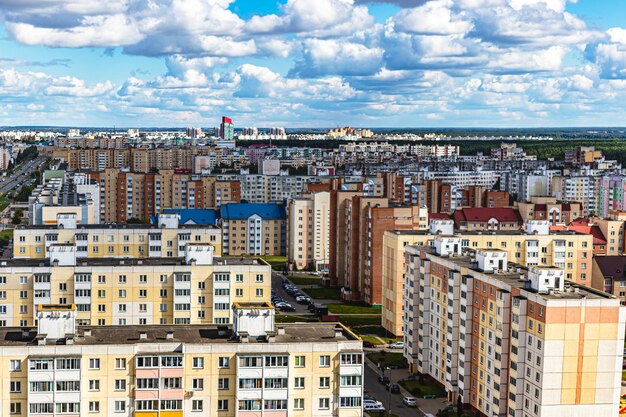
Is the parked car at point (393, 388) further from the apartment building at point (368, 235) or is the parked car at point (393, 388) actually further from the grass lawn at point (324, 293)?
the grass lawn at point (324, 293)

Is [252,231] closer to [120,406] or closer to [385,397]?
[385,397]

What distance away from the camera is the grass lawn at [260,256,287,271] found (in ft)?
314

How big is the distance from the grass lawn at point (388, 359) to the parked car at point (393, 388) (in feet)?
11.6

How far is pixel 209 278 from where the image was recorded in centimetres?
4475

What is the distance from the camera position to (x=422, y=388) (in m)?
49.1

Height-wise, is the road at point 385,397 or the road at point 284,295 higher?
the road at point 385,397

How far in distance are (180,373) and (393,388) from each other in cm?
2118

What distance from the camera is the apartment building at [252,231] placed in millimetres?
102625

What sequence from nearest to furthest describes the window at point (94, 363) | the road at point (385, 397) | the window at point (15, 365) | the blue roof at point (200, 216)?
the window at point (15, 365)
the window at point (94, 363)
the road at point (385, 397)
the blue roof at point (200, 216)

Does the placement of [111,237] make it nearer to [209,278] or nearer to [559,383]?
[209,278]

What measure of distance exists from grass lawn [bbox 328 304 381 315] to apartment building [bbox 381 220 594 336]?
26.6 feet

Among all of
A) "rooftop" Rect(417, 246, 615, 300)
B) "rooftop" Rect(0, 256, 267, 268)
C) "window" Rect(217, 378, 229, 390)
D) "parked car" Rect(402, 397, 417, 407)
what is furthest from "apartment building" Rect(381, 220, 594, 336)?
"window" Rect(217, 378, 229, 390)

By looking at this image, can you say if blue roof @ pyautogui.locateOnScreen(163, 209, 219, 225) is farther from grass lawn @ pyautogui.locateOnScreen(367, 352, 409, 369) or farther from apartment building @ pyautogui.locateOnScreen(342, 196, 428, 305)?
grass lawn @ pyautogui.locateOnScreen(367, 352, 409, 369)

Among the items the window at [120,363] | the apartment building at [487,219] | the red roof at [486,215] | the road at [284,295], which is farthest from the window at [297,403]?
the red roof at [486,215]
